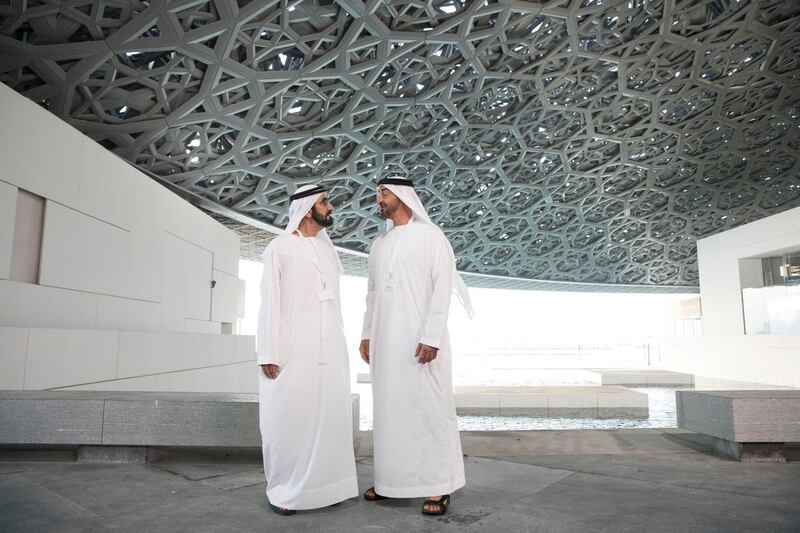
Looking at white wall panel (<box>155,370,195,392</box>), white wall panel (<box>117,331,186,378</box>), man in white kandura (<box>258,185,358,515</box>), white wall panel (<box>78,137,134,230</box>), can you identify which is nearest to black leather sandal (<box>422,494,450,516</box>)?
man in white kandura (<box>258,185,358,515</box>)

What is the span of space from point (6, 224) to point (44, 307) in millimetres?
1385

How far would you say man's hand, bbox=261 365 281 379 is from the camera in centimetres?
322

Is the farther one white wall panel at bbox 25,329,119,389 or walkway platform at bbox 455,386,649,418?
walkway platform at bbox 455,386,649,418

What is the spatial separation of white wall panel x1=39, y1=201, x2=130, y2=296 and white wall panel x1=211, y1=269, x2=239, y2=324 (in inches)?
194

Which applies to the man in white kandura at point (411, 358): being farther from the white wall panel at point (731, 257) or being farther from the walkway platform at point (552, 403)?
the white wall panel at point (731, 257)

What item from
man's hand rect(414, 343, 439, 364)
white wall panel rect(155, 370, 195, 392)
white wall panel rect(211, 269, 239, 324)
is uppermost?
white wall panel rect(211, 269, 239, 324)

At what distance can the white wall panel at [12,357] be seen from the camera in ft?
19.4

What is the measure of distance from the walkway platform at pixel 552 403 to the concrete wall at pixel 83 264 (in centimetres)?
578

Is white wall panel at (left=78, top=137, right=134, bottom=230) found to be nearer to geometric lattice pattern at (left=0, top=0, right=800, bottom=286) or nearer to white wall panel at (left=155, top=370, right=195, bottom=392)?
geometric lattice pattern at (left=0, top=0, right=800, bottom=286)

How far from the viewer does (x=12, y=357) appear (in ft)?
19.7

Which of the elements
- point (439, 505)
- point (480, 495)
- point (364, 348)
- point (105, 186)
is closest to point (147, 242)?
point (105, 186)

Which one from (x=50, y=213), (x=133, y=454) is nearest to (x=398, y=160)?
(x=50, y=213)

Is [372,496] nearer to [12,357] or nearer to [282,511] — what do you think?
[282,511]

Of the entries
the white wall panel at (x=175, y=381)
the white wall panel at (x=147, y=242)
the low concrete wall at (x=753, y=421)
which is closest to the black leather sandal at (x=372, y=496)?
the low concrete wall at (x=753, y=421)
